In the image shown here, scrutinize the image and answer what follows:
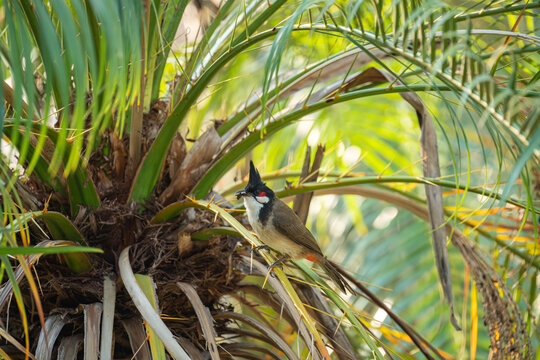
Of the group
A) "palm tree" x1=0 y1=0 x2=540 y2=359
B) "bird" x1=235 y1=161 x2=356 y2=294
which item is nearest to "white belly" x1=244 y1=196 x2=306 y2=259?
"bird" x1=235 y1=161 x2=356 y2=294

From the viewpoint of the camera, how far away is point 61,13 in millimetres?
902

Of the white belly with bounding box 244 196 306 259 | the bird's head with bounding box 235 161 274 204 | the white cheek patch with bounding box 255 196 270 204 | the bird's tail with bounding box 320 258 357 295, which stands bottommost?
the bird's tail with bounding box 320 258 357 295

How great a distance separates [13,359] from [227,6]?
130 centimetres

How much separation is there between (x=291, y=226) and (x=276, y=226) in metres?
0.05

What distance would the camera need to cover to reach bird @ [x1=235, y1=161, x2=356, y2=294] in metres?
2.04

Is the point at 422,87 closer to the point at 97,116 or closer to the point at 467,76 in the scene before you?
the point at 467,76

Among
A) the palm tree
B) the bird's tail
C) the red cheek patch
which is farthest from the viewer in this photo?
the red cheek patch

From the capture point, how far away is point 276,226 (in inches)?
81.4

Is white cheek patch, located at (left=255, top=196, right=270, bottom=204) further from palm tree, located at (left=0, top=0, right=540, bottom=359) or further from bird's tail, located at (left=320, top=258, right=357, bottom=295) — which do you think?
bird's tail, located at (left=320, top=258, right=357, bottom=295)

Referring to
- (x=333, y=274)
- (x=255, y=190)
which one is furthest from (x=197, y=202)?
(x=333, y=274)

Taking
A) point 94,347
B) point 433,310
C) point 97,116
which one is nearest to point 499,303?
point 94,347

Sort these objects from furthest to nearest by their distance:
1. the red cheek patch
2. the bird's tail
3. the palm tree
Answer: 1. the red cheek patch
2. the bird's tail
3. the palm tree

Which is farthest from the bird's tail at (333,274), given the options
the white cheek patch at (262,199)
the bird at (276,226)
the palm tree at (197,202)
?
the white cheek patch at (262,199)

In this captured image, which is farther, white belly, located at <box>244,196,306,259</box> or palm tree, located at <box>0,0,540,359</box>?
white belly, located at <box>244,196,306,259</box>
